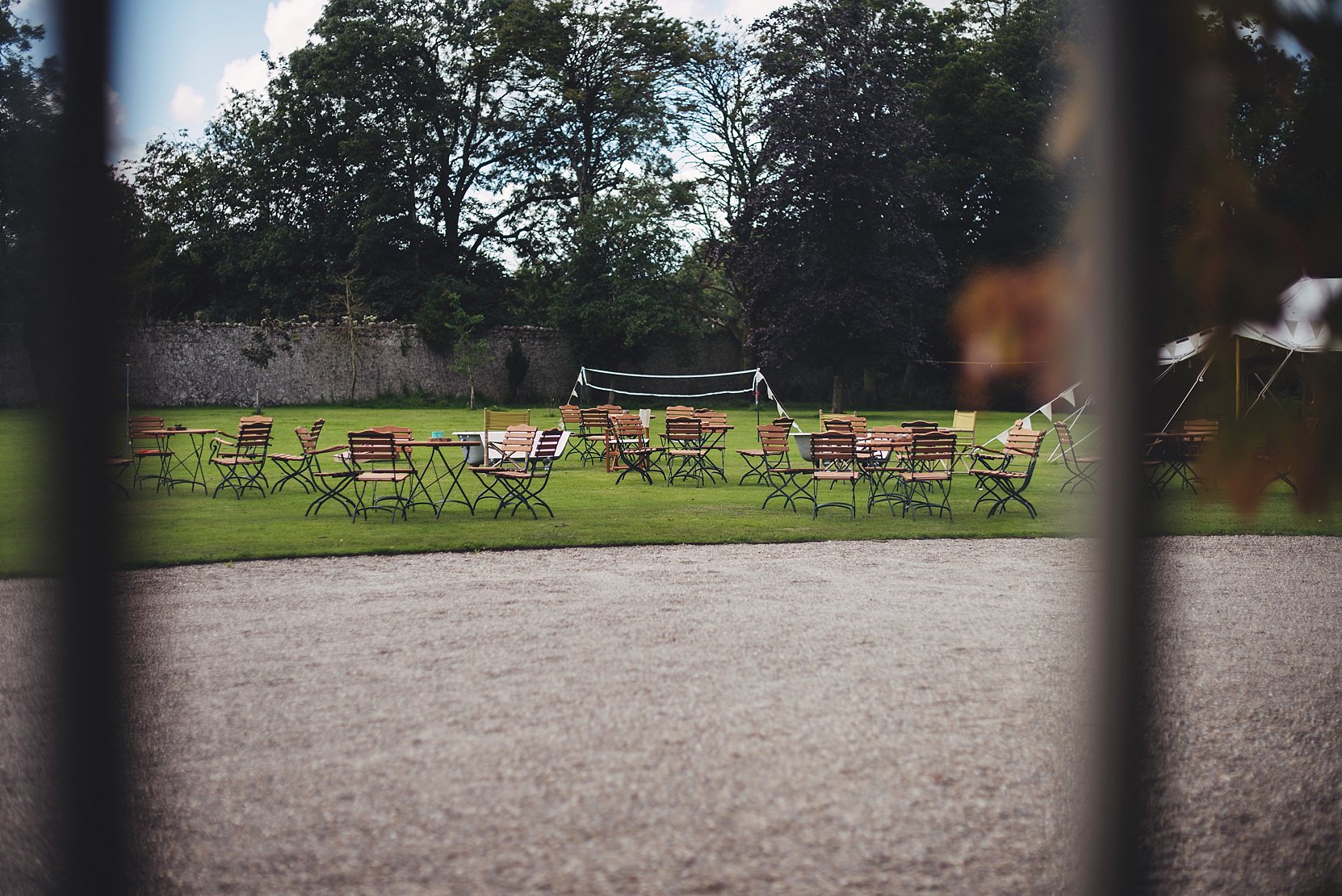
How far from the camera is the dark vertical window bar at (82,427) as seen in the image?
881mm

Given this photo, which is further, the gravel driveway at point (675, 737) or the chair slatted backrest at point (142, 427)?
the gravel driveway at point (675, 737)

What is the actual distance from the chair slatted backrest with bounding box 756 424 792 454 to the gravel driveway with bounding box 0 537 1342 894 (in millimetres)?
6955

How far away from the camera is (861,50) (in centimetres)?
3212

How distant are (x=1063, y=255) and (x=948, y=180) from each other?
37.4 m

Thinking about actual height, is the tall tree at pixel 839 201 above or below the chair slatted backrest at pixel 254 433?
above

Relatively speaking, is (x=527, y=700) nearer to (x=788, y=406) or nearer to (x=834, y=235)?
(x=834, y=235)

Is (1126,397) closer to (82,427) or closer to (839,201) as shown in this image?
(82,427)

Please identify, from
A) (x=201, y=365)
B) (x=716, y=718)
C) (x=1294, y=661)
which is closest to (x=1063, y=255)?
(x=716, y=718)

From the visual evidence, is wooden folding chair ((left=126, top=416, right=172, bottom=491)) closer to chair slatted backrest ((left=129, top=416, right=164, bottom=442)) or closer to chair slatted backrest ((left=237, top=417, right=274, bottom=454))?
chair slatted backrest ((left=129, top=416, right=164, bottom=442))

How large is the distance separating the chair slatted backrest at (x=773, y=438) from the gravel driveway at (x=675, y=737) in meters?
6.96

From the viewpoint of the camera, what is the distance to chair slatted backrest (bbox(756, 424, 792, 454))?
14.6 meters

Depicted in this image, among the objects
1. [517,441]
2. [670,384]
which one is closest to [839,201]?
[670,384]

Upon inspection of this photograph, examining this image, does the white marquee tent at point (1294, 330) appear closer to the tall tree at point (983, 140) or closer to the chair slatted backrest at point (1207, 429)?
the chair slatted backrest at point (1207, 429)

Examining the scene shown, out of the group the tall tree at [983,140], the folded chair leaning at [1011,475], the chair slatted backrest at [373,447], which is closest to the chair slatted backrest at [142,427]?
the chair slatted backrest at [373,447]
